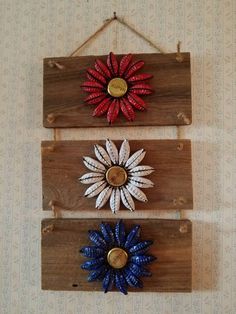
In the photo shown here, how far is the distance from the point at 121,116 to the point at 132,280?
16.9 inches

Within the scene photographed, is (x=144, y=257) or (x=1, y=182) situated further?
(x=1, y=182)


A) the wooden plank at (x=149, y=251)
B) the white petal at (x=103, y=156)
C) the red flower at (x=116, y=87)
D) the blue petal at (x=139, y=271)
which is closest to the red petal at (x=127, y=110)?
the red flower at (x=116, y=87)

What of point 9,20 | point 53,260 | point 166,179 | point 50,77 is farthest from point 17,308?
point 9,20

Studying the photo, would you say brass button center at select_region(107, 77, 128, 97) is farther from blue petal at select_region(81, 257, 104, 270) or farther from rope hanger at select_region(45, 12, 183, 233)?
blue petal at select_region(81, 257, 104, 270)

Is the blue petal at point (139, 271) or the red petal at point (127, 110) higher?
the red petal at point (127, 110)

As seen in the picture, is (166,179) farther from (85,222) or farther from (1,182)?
(1,182)

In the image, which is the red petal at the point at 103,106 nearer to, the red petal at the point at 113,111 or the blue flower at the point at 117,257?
the red petal at the point at 113,111

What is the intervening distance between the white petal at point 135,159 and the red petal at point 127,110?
0.09 metres

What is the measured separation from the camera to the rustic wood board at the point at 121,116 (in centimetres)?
88

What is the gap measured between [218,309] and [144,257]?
26cm

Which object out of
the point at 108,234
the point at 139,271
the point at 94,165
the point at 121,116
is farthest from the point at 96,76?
the point at 139,271

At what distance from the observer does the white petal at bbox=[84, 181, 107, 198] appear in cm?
86

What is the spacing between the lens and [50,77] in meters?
0.91

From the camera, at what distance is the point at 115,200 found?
855 mm
